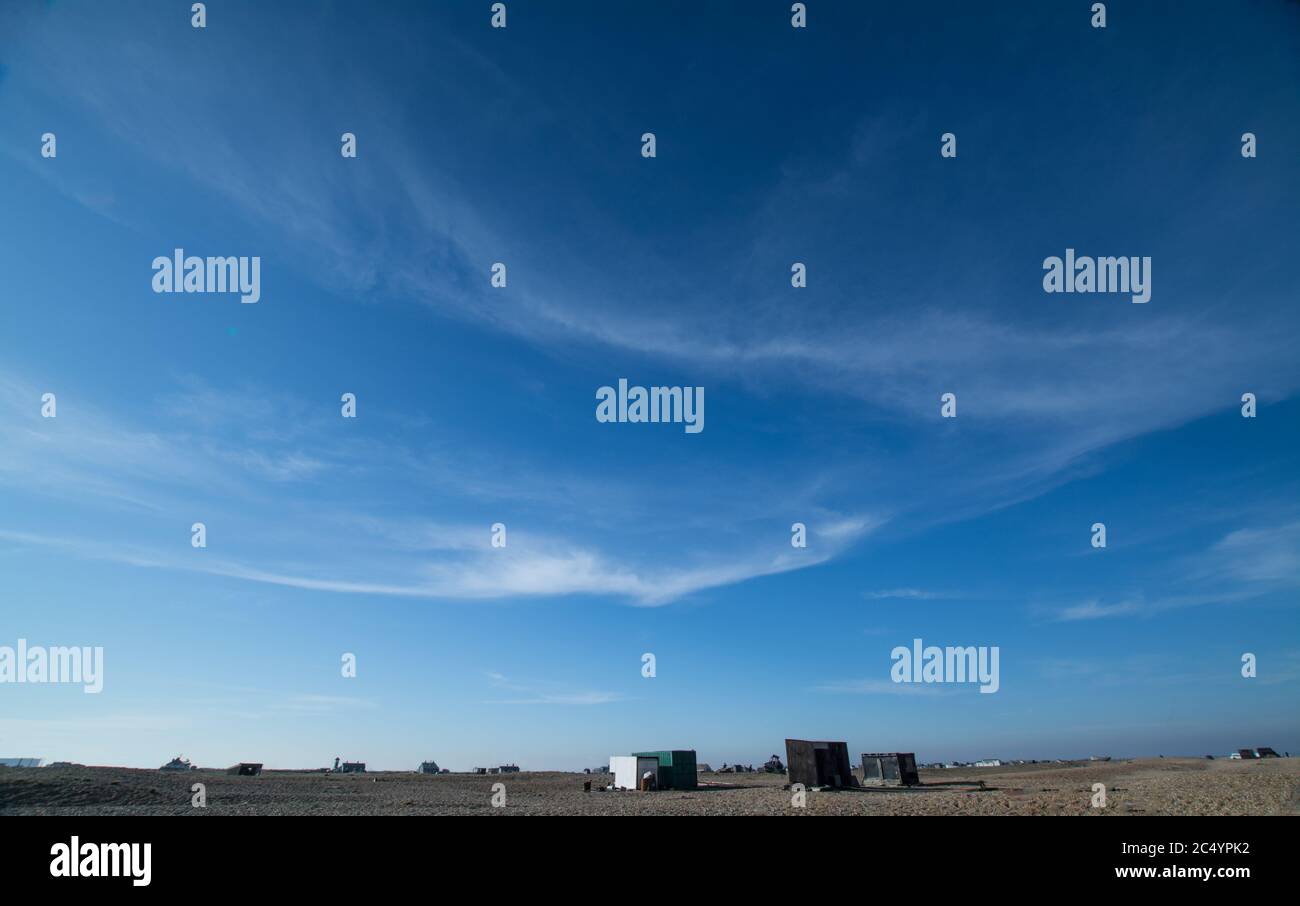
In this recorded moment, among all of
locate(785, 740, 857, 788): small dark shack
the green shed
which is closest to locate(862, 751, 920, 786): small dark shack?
locate(785, 740, 857, 788): small dark shack

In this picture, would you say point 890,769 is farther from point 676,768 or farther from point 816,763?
point 676,768

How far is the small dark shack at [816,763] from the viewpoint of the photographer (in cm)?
4112

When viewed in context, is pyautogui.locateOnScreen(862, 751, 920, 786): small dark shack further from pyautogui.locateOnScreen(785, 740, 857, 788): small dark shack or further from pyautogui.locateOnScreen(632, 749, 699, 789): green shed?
pyautogui.locateOnScreen(632, 749, 699, 789): green shed

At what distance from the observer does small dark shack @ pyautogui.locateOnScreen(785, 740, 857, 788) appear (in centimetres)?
4112

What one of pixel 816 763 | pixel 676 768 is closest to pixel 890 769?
pixel 816 763

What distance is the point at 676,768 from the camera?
48.2 metres

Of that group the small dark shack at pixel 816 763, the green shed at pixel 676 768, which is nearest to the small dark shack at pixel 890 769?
the small dark shack at pixel 816 763

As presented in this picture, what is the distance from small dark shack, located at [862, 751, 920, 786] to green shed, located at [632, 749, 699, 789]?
12659mm

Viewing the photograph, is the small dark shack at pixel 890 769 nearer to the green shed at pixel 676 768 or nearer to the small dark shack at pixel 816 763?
the small dark shack at pixel 816 763

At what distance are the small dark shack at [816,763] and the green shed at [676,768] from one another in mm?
8521
